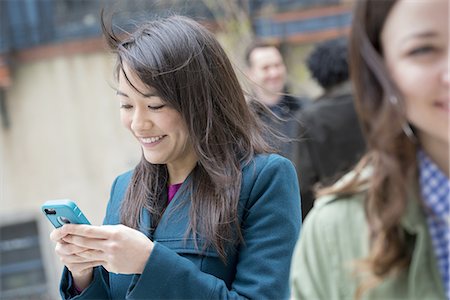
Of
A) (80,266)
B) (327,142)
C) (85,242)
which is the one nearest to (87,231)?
(85,242)

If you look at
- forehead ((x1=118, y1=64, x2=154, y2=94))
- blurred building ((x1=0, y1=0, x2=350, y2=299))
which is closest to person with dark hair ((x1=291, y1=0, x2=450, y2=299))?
forehead ((x1=118, y1=64, x2=154, y2=94))

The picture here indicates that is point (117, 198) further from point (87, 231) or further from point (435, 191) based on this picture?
point (435, 191)

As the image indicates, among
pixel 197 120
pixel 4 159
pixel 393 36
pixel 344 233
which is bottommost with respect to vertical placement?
pixel 4 159

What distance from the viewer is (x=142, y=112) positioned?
1874 millimetres

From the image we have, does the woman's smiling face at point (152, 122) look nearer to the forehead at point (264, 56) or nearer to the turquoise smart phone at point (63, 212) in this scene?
the turquoise smart phone at point (63, 212)

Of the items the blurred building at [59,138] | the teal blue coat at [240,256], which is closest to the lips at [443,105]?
the teal blue coat at [240,256]

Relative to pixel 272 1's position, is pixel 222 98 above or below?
below

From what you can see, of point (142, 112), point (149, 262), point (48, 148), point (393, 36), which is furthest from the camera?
point (48, 148)

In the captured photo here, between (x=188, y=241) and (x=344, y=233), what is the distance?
65 centimetres

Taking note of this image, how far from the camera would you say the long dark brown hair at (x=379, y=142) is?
1205 mm

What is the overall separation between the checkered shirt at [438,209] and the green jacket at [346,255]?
0.5 inches

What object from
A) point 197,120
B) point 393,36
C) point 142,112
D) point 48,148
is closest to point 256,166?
point 197,120

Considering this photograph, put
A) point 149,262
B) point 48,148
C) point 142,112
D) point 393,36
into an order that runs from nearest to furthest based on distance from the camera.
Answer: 1. point 393,36
2. point 149,262
3. point 142,112
4. point 48,148

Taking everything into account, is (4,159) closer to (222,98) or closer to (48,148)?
(48,148)
